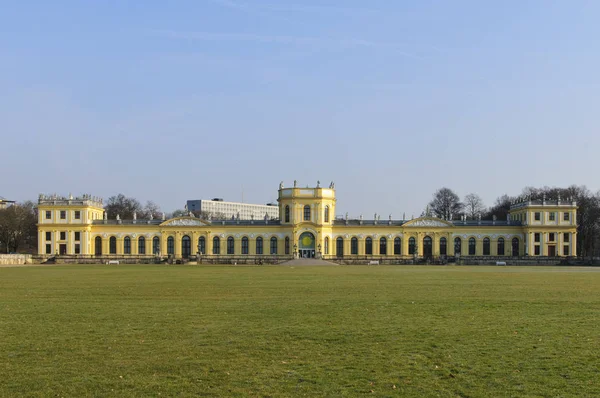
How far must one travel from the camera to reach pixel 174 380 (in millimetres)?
12617

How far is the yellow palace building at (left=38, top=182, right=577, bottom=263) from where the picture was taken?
97.4m

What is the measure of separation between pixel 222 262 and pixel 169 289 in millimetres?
58084

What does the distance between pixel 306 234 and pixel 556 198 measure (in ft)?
134

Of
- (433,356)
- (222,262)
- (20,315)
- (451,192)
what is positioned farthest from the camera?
(451,192)

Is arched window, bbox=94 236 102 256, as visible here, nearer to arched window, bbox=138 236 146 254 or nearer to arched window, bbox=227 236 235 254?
arched window, bbox=138 236 146 254

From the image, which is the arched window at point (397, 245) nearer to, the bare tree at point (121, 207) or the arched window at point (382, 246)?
Result: the arched window at point (382, 246)

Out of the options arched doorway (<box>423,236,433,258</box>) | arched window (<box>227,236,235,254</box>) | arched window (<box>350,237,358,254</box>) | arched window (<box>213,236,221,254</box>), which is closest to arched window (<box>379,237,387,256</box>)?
arched window (<box>350,237,358,254</box>)

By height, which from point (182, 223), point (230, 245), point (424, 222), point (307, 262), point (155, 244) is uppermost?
point (424, 222)

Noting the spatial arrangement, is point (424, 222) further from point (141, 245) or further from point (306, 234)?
point (141, 245)

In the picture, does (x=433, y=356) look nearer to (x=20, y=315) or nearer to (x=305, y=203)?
(x=20, y=315)

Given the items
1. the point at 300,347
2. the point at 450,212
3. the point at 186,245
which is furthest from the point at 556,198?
the point at 300,347

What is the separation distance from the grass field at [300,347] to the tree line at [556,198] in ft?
269

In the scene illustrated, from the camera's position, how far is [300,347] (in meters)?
15.8

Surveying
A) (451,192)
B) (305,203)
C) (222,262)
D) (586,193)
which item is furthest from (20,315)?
(451,192)
